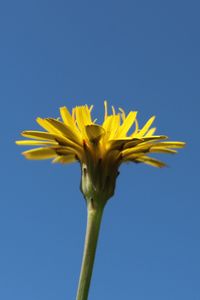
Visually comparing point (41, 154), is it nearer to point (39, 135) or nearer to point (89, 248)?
point (39, 135)

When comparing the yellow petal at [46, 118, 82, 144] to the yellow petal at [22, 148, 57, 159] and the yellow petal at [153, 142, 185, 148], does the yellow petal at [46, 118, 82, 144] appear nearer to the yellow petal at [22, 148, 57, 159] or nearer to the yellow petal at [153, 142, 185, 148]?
the yellow petal at [22, 148, 57, 159]

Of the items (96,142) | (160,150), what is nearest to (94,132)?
(96,142)

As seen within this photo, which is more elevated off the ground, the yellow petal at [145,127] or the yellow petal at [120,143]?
the yellow petal at [145,127]

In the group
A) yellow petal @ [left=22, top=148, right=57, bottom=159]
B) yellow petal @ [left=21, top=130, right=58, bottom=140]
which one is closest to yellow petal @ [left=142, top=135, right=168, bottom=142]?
yellow petal @ [left=21, top=130, right=58, bottom=140]

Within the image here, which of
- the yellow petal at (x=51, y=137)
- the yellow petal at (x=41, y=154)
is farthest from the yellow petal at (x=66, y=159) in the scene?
the yellow petal at (x=51, y=137)

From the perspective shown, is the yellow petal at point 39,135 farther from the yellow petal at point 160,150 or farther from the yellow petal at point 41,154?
the yellow petal at point 160,150

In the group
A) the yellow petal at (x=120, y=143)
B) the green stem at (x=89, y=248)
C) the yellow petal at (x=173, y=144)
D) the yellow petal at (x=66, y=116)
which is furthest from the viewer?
the yellow petal at (x=173, y=144)
